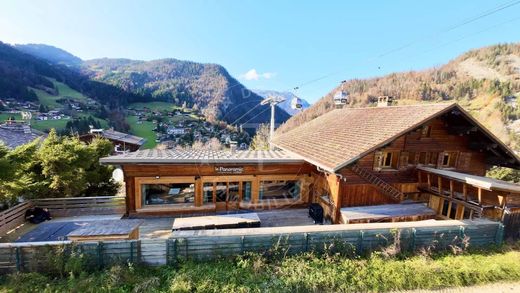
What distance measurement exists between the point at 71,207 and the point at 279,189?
432 inches

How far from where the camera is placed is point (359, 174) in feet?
39.3

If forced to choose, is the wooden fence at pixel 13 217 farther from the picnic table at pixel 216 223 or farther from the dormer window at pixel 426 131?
the dormer window at pixel 426 131

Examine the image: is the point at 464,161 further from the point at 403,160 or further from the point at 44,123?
the point at 44,123

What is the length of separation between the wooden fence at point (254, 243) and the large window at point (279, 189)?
449 cm

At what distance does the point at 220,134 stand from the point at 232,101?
33.8m

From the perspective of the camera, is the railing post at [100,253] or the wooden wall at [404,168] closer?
the railing post at [100,253]

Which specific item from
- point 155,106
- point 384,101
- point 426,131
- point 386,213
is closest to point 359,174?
point 386,213

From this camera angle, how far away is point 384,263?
8.61 metres

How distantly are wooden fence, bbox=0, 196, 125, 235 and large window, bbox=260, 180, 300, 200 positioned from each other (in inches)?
294

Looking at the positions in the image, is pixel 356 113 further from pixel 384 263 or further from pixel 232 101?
pixel 232 101

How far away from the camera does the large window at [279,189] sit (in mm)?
13781

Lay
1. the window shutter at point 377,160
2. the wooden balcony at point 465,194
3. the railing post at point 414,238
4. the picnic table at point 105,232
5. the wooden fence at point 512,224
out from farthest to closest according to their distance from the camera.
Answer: the window shutter at point 377,160, the wooden fence at point 512,224, the wooden balcony at point 465,194, the railing post at point 414,238, the picnic table at point 105,232

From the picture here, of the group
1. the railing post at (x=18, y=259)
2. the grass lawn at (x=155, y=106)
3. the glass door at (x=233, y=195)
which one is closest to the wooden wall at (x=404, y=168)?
the glass door at (x=233, y=195)

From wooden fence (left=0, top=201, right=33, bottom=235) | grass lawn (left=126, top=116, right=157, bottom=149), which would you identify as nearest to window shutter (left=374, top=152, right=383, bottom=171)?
wooden fence (left=0, top=201, right=33, bottom=235)
